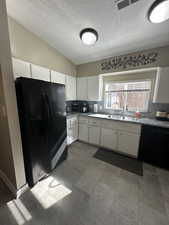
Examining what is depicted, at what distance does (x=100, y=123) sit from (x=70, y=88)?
147cm

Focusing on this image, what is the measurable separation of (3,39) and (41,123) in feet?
3.74

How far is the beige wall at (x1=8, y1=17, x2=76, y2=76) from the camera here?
1762 millimetres

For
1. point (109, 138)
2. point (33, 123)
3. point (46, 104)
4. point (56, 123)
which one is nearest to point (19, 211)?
point (33, 123)

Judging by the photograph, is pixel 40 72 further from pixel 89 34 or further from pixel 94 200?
pixel 94 200

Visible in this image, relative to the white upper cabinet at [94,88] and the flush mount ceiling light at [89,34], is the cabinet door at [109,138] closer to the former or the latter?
the white upper cabinet at [94,88]

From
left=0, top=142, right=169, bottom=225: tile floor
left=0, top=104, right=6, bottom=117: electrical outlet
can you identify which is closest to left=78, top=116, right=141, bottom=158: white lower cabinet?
left=0, top=142, right=169, bottom=225: tile floor

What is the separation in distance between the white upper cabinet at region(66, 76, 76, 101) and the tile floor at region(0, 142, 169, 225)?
1.98m

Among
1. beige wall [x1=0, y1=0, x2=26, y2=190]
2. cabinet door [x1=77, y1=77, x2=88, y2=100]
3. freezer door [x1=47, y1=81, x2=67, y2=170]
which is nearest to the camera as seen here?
beige wall [x1=0, y1=0, x2=26, y2=190]

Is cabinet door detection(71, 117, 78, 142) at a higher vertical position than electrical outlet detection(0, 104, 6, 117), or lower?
lower

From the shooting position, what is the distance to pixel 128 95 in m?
2.83

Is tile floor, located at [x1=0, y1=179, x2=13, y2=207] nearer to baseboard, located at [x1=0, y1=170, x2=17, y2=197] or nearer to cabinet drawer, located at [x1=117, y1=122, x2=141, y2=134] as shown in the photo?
baseboard, located at [x1=0, y1=170, x2=17, y2=197]

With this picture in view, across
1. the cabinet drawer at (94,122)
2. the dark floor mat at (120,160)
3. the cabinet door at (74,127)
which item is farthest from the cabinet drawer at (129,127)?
the cabinet door at (74,127)

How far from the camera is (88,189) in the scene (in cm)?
155

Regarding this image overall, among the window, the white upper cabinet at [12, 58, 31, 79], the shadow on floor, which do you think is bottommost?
the shadow on floor
